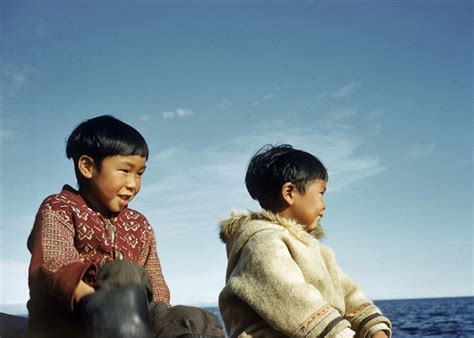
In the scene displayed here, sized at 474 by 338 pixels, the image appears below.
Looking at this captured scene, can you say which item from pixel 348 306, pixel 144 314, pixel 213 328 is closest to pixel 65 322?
pixel 144 314

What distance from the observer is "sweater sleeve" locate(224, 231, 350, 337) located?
2.78 metres


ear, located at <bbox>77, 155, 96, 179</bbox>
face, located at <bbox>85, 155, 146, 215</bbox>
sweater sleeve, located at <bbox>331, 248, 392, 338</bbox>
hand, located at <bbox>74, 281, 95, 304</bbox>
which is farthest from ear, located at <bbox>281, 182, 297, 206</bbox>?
hand, located at <bbox>74, 281, 95, 304</bbox>

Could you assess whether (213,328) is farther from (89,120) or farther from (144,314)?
(89,120)

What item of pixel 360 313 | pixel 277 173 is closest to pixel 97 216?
pixel 277 173

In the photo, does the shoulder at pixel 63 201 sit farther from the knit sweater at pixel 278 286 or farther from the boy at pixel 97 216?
the knit sweater at pixel 278 286

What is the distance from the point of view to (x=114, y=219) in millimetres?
3031

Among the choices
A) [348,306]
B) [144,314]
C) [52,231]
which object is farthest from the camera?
[348,306]

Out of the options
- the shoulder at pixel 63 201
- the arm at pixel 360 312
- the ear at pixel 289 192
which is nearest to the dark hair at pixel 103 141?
the shoulder at pixel 63 201

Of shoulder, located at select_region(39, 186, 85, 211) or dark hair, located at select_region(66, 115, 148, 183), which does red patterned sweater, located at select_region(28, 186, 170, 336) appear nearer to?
shoulder, located at select_region(39, 186, 85, 211)

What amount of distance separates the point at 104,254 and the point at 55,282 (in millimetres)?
640

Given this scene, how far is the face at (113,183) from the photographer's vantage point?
2902mm

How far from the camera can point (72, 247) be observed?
2588 mm

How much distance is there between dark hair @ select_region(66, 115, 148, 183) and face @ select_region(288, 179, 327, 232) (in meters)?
1.02

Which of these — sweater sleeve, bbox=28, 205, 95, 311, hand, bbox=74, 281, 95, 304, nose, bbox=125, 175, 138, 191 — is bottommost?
hand, bbox=74, 281, 95, 304
